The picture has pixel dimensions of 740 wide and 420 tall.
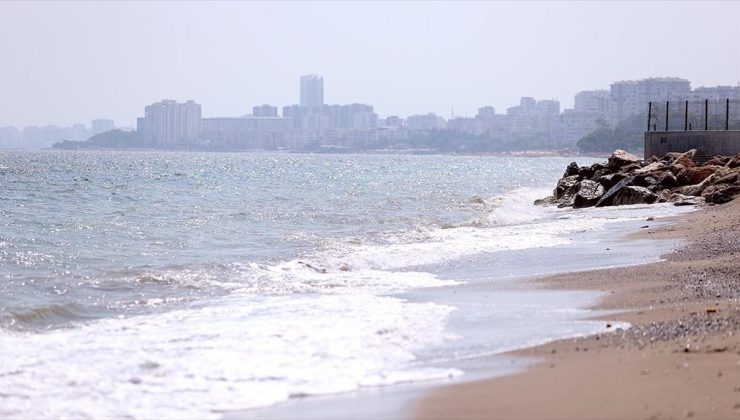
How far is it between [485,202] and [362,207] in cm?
628

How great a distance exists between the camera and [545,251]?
49.9ft

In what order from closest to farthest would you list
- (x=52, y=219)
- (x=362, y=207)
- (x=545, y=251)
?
(x=545, y=251) < (x=52, y=219) < (x=362, y=207)

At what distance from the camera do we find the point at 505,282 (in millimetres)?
11500

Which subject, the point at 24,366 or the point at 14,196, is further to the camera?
the point at 14,196

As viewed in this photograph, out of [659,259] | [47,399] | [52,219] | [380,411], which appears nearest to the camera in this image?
[380,411]

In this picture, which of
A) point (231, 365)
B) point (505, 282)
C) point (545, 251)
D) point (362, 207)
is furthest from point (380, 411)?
point (362, 207)

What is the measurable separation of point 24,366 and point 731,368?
16.7 feet

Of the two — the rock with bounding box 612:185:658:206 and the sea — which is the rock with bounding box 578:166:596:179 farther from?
the sea

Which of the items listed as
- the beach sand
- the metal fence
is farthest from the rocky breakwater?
the beach sand

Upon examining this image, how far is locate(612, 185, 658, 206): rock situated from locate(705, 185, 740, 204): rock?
272 centimetres

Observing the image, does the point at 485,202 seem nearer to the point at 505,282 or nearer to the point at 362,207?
the point at 362,207

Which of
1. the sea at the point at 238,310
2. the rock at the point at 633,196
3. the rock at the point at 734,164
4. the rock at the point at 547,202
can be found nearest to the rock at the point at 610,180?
the rock at the point at 633,196

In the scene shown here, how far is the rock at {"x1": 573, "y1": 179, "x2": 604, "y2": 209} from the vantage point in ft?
91.5

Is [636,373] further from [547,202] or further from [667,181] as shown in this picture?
[547,202]
